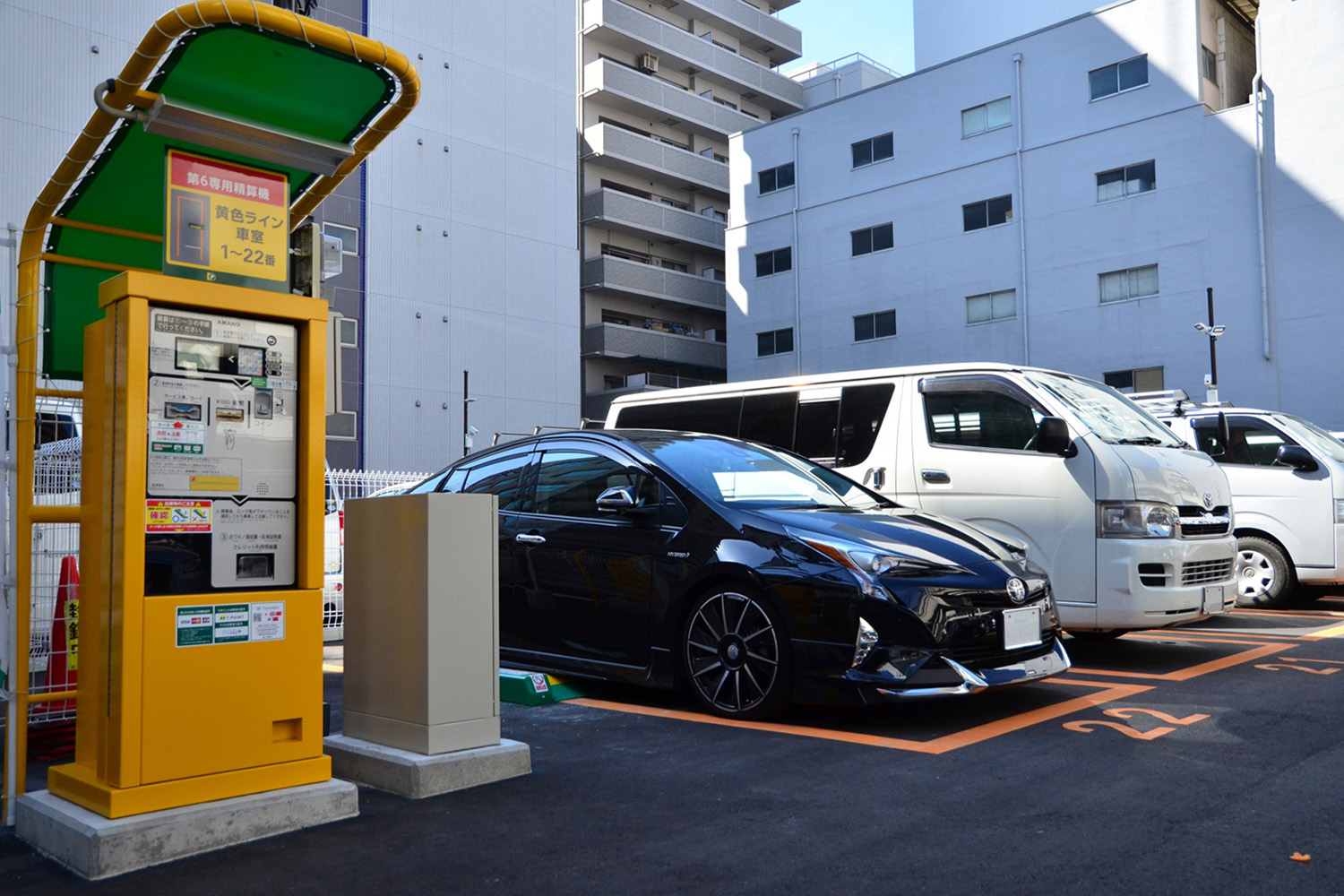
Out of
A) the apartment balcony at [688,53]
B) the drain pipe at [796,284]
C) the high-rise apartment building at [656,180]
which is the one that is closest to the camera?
the drain pipe at [796,284]

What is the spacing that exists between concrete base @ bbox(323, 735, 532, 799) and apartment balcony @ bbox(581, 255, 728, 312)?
125 ft

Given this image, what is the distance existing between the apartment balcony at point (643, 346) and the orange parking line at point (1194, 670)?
3612 centimetres

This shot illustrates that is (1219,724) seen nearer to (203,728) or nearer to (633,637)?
(633,637)

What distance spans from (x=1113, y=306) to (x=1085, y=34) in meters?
7.86

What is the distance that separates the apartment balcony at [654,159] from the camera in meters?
43.3

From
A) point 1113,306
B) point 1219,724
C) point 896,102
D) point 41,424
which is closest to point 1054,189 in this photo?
point 1113,306

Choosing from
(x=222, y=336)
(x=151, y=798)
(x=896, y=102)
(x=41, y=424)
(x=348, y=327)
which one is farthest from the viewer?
(x=896, y=102)

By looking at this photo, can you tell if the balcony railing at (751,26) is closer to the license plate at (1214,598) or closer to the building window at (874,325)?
the building window at (874,325)

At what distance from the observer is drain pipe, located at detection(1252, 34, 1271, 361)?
85.8 ft

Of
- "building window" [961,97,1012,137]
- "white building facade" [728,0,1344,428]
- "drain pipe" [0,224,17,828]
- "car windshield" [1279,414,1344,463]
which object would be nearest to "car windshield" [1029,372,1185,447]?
"car windshield" [1279,414,1344,463]

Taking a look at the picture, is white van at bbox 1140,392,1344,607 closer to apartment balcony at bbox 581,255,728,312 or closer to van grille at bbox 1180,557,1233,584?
van grille at bbox 1180,557,1233,584

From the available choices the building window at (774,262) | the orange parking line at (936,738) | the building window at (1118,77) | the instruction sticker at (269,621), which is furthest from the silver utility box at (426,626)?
the building window at (774,262)

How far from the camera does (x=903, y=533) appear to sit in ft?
17.8

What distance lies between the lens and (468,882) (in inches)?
123
